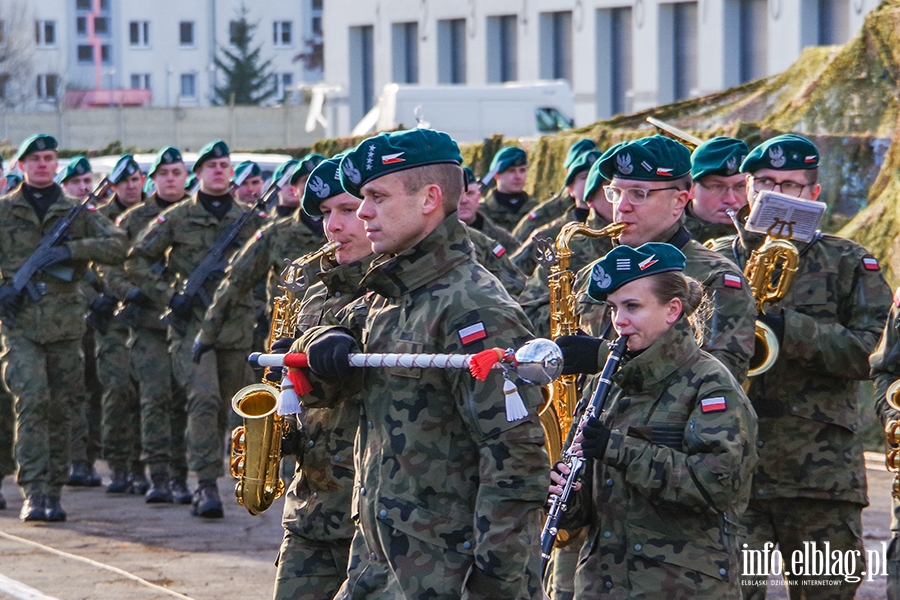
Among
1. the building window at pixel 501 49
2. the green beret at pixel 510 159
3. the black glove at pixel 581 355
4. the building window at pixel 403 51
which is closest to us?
the black glove at pixel 581 355

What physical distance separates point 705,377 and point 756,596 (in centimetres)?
161

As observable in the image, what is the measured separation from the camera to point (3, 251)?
35.6ft

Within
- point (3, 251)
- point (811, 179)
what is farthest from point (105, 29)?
point (811, 179)

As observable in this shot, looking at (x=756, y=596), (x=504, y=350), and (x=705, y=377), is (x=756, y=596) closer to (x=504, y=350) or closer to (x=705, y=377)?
(x=705, y=377)

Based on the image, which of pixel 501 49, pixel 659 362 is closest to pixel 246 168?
pixel 659 362

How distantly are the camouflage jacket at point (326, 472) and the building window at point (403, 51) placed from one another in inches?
1808

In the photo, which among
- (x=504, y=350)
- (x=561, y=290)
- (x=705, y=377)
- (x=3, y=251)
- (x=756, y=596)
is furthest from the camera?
(x=3, y=251)

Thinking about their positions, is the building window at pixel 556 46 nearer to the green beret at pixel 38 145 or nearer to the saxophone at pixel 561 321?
the green beret at pixel 38 145

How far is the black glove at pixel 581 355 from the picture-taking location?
17.1 feet

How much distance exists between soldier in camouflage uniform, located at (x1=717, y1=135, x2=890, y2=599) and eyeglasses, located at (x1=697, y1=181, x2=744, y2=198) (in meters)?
0.39

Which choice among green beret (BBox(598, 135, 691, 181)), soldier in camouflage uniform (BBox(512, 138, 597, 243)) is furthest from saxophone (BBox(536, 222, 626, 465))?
soldier in camouflage uniform (BBox(512, 138, 597, 243))

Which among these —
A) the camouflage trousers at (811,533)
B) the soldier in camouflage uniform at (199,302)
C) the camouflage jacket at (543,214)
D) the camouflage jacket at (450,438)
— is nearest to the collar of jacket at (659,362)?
the camouflage jacket at (450,438)

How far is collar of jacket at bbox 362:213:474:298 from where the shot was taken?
4.34 metres

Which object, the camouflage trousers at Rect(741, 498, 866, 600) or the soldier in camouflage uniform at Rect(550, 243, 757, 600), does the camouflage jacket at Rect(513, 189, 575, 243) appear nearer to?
the camouflage trousers at Rect(741, 498, 866, 600)
